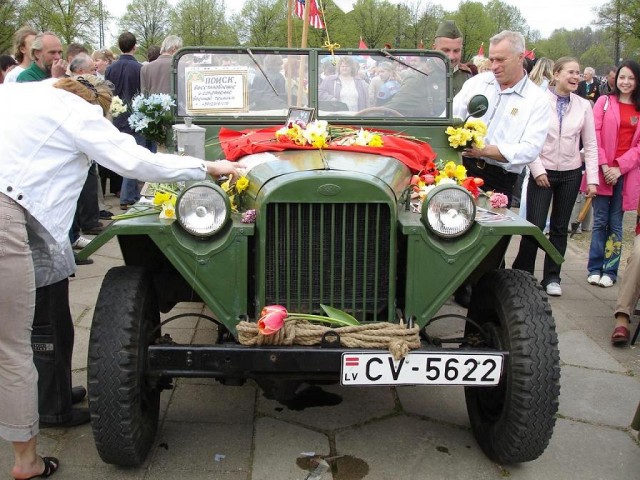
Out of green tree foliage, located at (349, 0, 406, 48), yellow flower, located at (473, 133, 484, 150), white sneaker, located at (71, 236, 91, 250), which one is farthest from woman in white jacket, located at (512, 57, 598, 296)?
green tree foliage, located at (349, 0, 406, 48)

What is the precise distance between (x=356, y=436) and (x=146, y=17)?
48374 millimetres

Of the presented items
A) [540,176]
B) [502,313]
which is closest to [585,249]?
[540,176]

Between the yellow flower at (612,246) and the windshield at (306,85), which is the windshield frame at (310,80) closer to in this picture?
the windshield at (306,85)

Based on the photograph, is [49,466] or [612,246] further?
[612,246]

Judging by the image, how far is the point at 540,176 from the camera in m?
5.63

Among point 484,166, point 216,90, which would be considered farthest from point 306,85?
point 484,166

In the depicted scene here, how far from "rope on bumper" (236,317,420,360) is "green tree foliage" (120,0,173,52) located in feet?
155

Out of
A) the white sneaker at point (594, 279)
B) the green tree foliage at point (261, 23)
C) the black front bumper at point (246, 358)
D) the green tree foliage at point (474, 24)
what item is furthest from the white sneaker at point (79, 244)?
the green tree foliage at point (474, 24)

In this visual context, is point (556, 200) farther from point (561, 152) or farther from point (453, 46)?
point (453, 46)

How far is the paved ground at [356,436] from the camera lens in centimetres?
318

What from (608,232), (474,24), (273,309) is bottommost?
(608,232)

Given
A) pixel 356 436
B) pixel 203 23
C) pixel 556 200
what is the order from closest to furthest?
pixel 356 436, pixel 556 200, pixel 203 23

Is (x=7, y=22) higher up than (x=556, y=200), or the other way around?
(x=7, y=22)

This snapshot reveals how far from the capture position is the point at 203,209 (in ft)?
9.82
